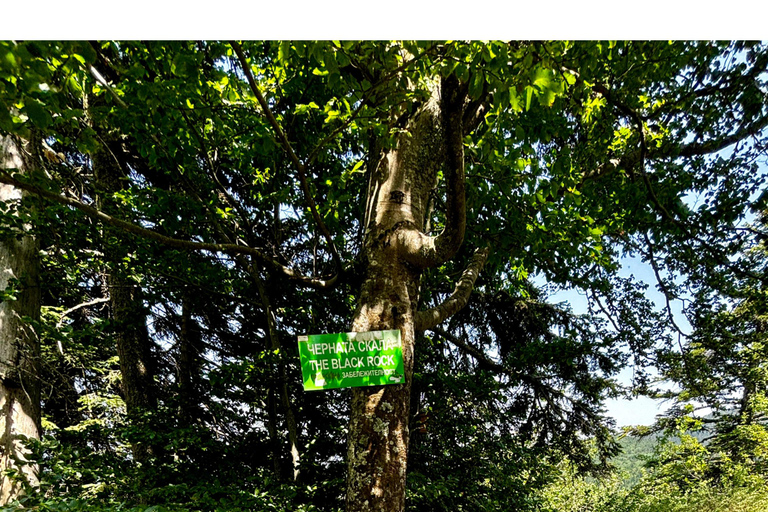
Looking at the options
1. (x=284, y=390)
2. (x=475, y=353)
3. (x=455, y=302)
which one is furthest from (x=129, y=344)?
(x=455, y=302)

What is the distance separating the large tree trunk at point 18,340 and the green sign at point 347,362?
3300 millimetres

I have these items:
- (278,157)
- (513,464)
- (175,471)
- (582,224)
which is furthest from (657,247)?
(175,471)

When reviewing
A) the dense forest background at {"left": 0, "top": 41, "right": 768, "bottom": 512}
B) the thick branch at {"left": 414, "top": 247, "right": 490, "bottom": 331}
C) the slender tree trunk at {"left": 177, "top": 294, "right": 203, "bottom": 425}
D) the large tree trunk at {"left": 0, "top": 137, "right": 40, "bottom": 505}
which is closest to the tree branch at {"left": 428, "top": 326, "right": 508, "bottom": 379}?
the dense forest background at {"left": 0, "top": 41, "right": 768, "bottom": 512}

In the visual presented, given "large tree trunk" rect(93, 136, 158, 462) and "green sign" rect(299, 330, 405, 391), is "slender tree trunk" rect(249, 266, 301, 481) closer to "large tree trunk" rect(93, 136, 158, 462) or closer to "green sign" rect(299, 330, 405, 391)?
"green sign" rect(299, 330, 405, 391)

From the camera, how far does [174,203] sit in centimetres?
292

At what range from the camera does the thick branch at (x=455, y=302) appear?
2.02 metres

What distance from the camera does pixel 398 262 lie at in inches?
73.4

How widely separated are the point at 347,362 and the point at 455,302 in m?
0.90

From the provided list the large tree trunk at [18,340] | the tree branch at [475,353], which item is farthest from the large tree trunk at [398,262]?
the large tree trunk at [18,340]

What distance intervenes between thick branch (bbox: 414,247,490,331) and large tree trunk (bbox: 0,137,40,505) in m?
3.55

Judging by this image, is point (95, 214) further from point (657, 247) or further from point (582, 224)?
point (657, 247)

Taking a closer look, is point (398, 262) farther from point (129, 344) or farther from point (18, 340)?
point (129, 344)

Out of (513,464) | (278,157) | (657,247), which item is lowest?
(513,464)

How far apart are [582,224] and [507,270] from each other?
1.69m
